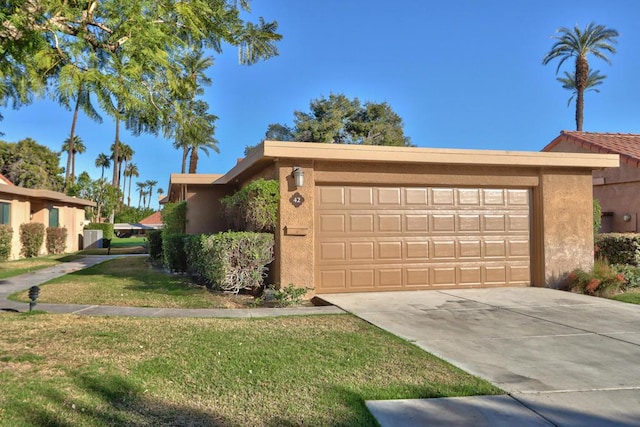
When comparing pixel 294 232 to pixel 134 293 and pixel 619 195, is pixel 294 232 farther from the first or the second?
pixel 619 195

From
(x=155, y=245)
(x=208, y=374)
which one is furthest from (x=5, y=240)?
(x=208, y=374)

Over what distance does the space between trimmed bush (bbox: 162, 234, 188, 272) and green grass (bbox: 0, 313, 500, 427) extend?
23.2 ft

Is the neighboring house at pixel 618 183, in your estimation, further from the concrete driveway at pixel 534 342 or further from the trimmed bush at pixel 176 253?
the trimmed bush at pixel 176 253

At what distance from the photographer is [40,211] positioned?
23828 mm

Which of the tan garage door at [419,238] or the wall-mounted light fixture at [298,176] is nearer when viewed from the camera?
the wall-mounted light fixture at [298,176]

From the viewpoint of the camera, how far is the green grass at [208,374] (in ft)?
12.2

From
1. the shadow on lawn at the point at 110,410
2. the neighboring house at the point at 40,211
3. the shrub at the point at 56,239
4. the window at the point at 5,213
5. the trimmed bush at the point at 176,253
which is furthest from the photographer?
the shrub at the point at 56,239

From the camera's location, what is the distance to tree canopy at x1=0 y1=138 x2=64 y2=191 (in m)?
40.0

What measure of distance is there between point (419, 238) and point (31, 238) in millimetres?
19263

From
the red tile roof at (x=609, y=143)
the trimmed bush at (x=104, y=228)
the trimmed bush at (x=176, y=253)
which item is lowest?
the trimmed bush at (x=176, y=253)

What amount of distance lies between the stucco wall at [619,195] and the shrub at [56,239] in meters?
25.4

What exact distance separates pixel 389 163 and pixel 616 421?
23.5ft

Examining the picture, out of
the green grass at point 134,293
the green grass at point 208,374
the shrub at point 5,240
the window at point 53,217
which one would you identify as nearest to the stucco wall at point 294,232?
the green grass at point 134,293

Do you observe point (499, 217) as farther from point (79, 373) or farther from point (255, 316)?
point (79, 373)
